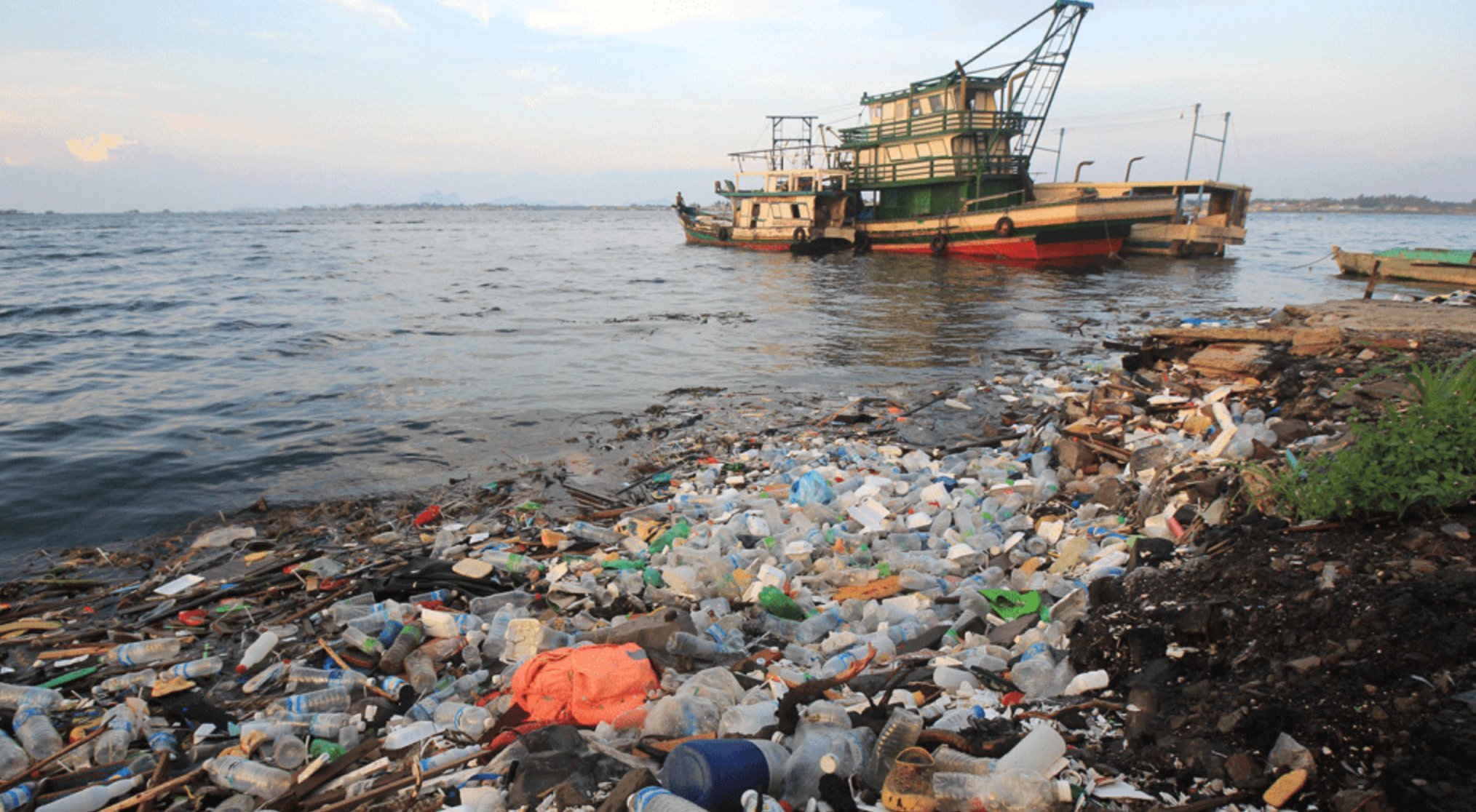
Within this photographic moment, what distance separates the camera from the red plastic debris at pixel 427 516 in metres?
5.40

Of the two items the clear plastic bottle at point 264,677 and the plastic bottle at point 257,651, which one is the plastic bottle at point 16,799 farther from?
the plastic bottle at point 257,651

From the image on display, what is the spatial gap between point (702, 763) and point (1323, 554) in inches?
89.2

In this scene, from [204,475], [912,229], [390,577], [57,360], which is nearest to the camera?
[390,577]

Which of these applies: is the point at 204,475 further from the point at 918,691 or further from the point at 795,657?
the point at 918,691

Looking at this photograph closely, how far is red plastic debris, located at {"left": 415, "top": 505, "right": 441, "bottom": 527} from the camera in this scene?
5.40 meters

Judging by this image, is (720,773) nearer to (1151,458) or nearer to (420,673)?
(420,673)

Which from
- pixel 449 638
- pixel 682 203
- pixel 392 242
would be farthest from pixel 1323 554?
pixel 392 242

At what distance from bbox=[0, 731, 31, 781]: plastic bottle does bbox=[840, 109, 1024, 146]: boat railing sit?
91.3ft

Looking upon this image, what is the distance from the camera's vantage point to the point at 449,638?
133 inches

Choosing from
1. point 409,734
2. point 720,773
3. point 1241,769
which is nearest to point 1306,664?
point 1241,769

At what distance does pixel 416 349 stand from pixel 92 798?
10.4 meters

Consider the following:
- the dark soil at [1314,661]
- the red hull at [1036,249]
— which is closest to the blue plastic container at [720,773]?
the dark soil at [1314,661]

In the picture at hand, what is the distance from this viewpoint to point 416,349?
1204cm

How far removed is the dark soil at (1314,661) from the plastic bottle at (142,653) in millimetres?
4050
